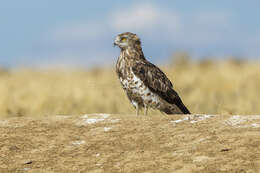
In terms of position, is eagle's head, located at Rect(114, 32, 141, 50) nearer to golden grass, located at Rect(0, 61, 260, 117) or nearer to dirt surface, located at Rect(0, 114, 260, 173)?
golden grass, located at Rect(0, 61, 260, 117)

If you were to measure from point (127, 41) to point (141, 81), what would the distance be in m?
0.89

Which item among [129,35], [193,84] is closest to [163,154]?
[129,35]

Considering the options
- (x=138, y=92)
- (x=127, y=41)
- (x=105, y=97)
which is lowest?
(x=138, y=92)

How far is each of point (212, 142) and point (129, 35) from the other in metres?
4.57

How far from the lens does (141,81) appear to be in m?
8.75

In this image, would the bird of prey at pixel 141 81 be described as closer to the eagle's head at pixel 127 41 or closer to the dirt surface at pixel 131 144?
the eagle's head at pixel 127 41

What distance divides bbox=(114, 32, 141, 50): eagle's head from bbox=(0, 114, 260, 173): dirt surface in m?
3.12

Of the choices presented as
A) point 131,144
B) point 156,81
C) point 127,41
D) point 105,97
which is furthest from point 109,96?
point 131,144

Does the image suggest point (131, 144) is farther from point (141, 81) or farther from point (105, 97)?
point (105, 97)

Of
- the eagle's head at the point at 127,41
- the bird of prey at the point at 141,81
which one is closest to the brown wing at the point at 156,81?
the bird of prey at the point at 141,81

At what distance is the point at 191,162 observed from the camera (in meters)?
4.70

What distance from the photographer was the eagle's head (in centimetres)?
930

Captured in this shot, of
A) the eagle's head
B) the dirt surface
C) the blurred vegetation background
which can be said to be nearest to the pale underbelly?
the eagle's head

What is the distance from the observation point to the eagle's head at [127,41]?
9.30 meters
